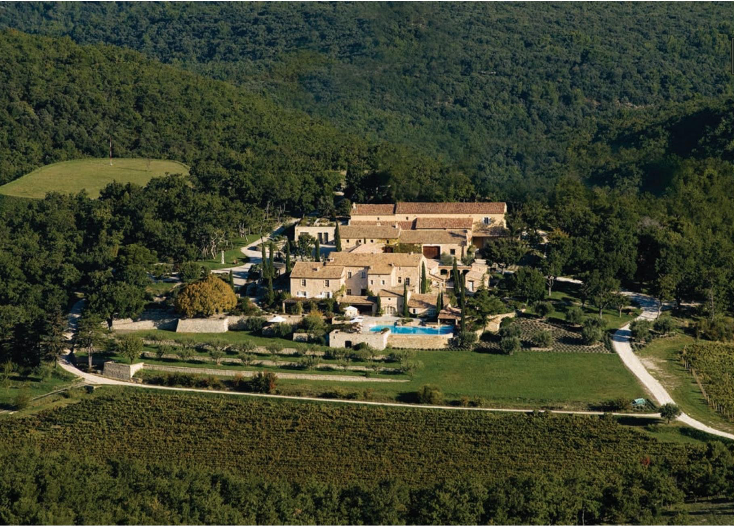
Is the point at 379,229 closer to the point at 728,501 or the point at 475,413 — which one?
the point at 475,413

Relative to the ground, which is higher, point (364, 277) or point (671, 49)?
point (671, 49)

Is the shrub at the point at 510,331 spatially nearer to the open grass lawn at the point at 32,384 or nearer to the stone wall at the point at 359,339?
the stone wall at the point at 359,339

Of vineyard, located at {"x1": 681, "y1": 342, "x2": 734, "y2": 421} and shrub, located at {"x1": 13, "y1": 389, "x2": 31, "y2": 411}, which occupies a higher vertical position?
vineyard, located at {"x1": 681, "y1": 342, "x2": 734, "y2": 421}

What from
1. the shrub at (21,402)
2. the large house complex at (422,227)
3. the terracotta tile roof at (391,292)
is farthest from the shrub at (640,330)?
the shrub at (21,402)

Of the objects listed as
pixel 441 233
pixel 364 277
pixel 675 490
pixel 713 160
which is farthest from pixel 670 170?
pixel 675 490

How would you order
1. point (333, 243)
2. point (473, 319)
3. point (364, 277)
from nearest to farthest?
point (473, 319) < point (364, 277) < point (333, 243)

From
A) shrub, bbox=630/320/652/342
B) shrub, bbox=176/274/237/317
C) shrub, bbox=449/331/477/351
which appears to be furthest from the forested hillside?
shrub, bbox=176/274/237/317

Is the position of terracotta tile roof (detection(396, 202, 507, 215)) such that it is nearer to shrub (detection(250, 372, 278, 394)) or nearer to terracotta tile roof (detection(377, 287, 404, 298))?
terracotta tile roof (detection(377, 287, 404, 298))
